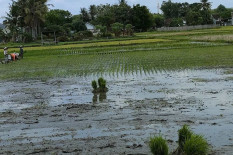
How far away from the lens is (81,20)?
8950cm

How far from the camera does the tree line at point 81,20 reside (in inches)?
2758

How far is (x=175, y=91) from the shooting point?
38.7 ft

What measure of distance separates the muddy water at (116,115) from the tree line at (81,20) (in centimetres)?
5303

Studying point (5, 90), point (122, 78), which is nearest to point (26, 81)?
point (5, 90)

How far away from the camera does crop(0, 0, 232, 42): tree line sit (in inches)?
2758

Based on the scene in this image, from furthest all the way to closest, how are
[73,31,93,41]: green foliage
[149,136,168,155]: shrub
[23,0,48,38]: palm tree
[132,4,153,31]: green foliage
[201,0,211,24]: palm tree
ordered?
[201,0,211,24]: palm tree < [132,4,153,31]: green foliage < [23,0,48,38]: palm tree < [73,31,93,41]: green foliage < [149,136,168,155]: shrub

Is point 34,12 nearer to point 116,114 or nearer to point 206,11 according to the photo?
point 206,11

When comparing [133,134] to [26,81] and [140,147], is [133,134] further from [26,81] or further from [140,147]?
[26,81]

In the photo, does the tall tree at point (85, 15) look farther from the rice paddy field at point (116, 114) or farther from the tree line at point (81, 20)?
the rice paddy field at point (116, 114)

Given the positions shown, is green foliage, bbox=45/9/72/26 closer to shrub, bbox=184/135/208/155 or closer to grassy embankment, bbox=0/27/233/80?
grassy embankment, bbox=0/27/233/80

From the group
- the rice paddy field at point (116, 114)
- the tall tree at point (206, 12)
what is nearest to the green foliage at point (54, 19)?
the tall tree at point (206, 12)

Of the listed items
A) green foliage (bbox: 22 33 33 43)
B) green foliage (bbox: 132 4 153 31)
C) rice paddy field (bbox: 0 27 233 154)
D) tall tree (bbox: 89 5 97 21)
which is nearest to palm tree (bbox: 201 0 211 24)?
green foliage (bbox: 132 4 153 31)

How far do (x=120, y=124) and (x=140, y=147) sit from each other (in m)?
1.70

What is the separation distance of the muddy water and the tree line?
53.0 metres
